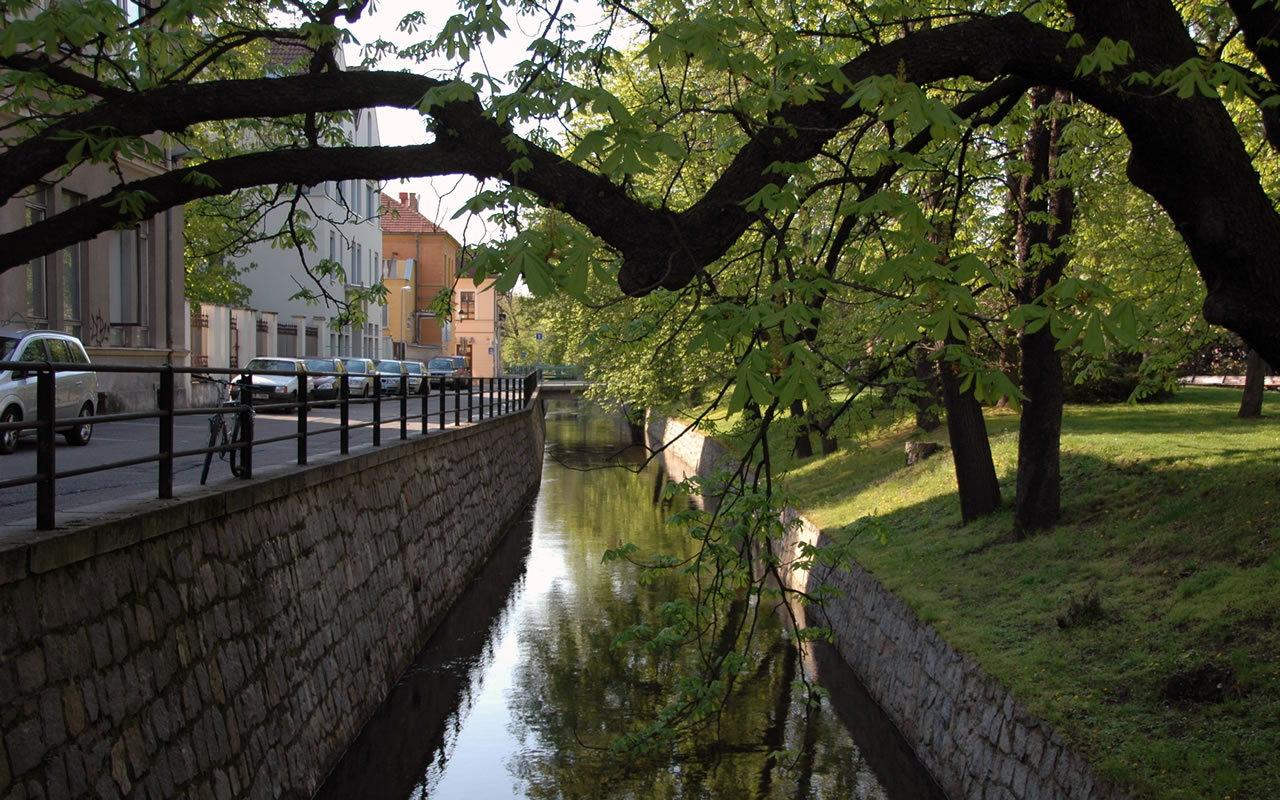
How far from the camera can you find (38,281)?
20.0m

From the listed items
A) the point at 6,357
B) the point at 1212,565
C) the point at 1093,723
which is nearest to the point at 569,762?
the point at 1093,723

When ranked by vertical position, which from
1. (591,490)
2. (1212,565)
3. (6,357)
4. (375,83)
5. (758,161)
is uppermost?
(375,83)

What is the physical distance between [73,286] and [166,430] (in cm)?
1658

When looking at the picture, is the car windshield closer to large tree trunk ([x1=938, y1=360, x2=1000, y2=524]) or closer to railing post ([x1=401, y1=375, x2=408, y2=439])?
railing post ([x1=401, y1=375, x2=408, y2=439])

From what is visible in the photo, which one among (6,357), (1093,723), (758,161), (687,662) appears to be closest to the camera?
(758,161)

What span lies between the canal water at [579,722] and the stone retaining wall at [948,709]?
0.93 ft

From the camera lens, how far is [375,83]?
544 centimetres

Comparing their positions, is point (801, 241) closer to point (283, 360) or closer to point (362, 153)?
point (362, 153)

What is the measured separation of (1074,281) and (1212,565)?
6.26m

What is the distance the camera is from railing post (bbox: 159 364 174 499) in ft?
Result: 22.3

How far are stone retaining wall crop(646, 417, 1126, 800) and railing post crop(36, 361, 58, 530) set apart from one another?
401 cm

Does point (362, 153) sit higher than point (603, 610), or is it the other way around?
point (362, 153)

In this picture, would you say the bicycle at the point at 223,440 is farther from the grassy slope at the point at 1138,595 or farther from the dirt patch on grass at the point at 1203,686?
the dirt patch on grass at the point at 1203,686

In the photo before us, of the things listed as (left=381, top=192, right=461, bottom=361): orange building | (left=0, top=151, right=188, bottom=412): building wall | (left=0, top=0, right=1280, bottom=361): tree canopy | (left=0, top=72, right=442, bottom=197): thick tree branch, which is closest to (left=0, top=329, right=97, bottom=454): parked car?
(left=0, top=151, right=188, bottom=412): building wall
